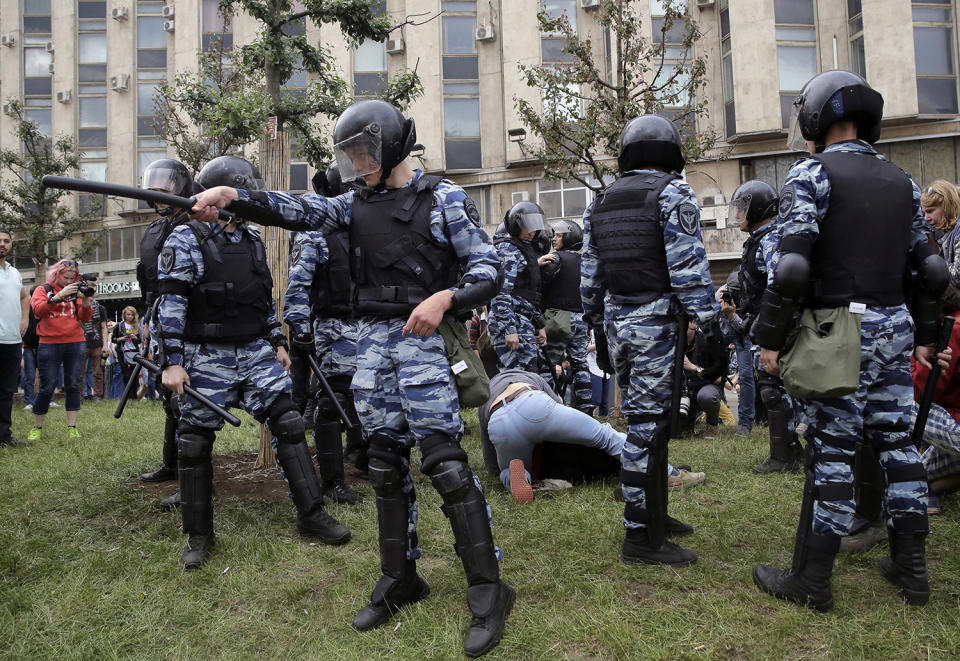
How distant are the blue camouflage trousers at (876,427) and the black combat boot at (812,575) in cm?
5

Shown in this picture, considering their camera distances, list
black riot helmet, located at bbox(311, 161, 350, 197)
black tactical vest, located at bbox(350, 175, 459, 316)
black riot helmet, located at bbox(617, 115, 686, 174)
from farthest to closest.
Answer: black riot helmet, located at bbox(311, 161, 350, 197) < black riot helmet, located at bbox(617, 115, 686, 174) < black tactical vest, located at bbox(350, 175, 459, 316)

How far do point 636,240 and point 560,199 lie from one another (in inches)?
892

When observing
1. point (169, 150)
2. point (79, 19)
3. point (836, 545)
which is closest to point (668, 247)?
point (836, 545)

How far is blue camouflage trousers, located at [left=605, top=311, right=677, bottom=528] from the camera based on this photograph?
351 cm

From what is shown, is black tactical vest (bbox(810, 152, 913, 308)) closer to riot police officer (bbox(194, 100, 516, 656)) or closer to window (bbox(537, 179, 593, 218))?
riot police officer (bbox(194, 100, 516, 656))

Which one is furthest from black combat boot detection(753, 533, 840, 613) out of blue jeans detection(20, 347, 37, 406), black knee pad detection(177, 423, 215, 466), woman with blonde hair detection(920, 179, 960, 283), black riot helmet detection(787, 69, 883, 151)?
blue jeans detection(20, 347, 37, 406)

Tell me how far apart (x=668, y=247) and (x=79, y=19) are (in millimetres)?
36287

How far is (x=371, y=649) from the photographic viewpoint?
110 inches

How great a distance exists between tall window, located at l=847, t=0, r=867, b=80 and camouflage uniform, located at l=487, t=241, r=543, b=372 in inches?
816

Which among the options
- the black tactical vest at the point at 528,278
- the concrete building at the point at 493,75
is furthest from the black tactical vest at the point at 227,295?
the concrete building at the point at 493,75

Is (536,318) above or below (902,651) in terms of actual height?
above

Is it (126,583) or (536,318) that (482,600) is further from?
(536,318)

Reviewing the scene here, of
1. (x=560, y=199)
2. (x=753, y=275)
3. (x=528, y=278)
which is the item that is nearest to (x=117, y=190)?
(x=753, y=275)

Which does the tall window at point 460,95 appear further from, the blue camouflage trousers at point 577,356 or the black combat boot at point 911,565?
the black combat boot at point 911,565
